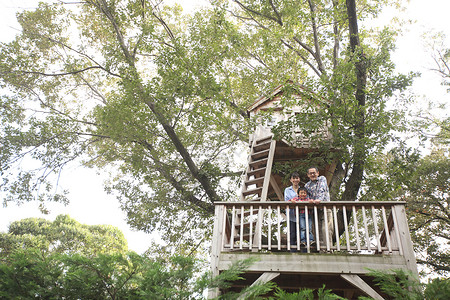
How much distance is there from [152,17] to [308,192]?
8.73m

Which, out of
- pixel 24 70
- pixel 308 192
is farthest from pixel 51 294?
pixel 24 70

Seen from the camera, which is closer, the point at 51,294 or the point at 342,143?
the point at 51,294

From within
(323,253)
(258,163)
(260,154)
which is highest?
(260,154)

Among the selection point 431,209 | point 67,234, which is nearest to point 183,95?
point 431,209

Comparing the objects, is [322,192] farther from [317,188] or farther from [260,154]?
[260,154]

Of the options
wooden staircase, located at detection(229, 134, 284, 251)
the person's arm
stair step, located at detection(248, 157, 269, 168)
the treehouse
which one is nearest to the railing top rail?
the treehouse

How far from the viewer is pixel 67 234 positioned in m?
19.9

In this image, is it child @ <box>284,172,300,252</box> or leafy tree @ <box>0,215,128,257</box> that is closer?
child @ <box>284,172,300,252</box>

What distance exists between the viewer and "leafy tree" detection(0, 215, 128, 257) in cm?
1834

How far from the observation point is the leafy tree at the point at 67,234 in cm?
1834

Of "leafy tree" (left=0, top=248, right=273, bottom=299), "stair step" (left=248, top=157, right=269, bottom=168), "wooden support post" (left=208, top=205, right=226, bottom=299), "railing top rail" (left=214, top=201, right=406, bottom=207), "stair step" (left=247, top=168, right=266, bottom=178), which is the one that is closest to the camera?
"leafy tree" (left=0, top=248, right=273, bottom=299)

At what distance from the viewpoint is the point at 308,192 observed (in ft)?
20.2

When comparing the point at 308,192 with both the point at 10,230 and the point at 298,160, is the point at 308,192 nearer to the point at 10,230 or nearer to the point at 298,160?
the point at 298,160

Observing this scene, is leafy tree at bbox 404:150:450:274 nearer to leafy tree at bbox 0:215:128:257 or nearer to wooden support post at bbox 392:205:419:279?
wooden support post at bbox 392:205:419:279
